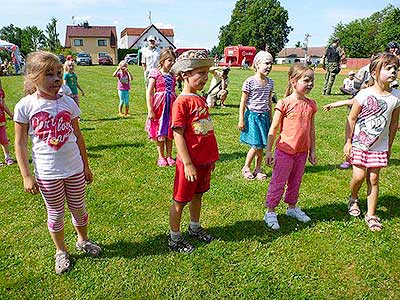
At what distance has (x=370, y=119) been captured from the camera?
12.5 ft

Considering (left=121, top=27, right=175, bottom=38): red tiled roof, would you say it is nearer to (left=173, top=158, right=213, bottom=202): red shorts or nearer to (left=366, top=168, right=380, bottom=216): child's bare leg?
(left=366, top=168, right=380, bottom=216): child's bare leg

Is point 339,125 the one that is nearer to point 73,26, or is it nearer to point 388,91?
point 388,91

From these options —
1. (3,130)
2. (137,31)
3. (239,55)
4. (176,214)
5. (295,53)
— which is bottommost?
(176,214)

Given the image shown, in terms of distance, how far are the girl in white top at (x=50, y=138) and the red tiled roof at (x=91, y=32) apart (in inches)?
2858

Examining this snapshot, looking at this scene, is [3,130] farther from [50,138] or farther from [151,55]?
[151,55]

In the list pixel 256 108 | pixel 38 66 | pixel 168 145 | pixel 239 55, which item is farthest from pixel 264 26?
pixel 38 66

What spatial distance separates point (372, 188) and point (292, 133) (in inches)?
45.7

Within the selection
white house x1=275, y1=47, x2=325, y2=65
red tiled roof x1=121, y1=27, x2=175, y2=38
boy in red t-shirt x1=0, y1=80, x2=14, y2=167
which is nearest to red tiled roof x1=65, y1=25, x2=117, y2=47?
red tiled roof x1=121, y1=27, x2=175, y2=38

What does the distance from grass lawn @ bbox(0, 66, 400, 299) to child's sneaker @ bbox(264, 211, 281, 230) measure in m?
0.07

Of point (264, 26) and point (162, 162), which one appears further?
point (264, 26)

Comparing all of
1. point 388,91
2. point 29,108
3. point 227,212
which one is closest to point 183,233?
point 227,212

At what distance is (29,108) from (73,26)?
7627 centimetres

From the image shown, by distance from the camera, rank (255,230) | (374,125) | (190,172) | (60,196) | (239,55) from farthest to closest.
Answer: (239,55), (255,230), (374,125), (190,172), (60,196)

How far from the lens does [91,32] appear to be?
229ft
